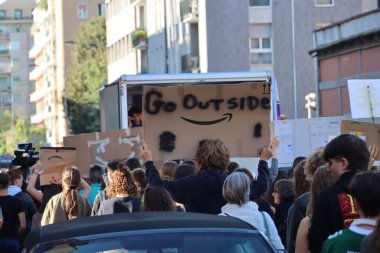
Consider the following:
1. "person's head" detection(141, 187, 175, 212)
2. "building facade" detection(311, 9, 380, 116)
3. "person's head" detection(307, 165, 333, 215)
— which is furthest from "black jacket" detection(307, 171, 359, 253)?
"building facade" detection(311, 9, 380, 116)

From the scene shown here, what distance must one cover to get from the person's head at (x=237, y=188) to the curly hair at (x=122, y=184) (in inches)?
73.6

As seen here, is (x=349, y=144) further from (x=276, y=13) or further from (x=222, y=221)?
(x=276, y=13)

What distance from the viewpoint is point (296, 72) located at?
171 ft

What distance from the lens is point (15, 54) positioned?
17475 centimetres

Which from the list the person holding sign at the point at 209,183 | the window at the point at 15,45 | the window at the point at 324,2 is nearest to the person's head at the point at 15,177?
the person holding sign at the point at 209,183

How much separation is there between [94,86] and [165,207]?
78762 mm

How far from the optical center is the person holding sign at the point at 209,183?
934 centimetres

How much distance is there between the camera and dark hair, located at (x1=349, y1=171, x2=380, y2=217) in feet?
18.6

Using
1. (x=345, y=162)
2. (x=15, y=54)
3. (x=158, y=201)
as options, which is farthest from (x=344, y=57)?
(x=15, y=54)

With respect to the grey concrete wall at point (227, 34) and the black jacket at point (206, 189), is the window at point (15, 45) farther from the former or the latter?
the black jacket at point (206, 189)

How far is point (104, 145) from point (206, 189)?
6.84 meters

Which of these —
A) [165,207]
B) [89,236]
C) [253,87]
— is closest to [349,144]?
[89,236]

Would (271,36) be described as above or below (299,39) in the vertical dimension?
above

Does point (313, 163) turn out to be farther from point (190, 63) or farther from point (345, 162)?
point (190, 63)
